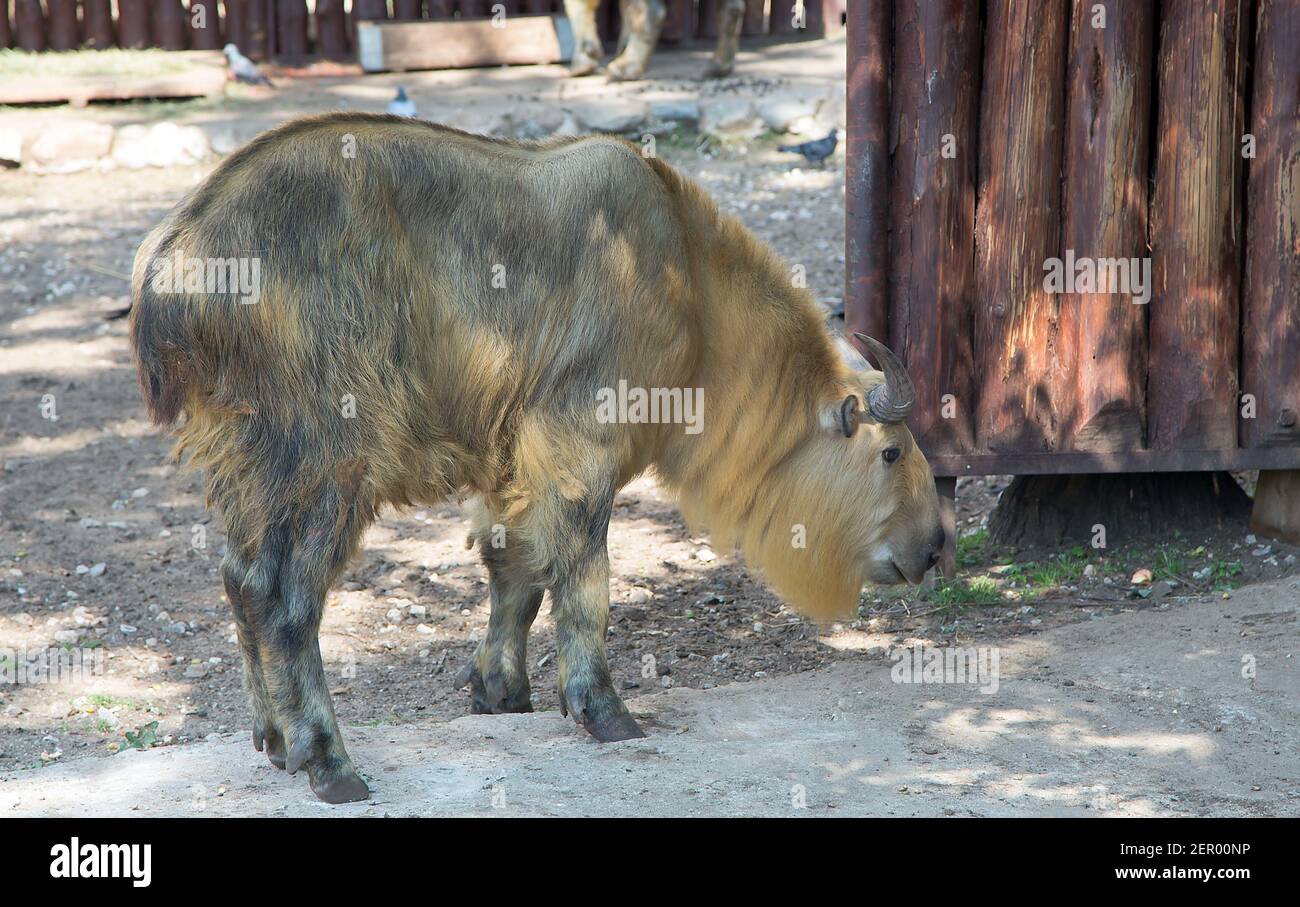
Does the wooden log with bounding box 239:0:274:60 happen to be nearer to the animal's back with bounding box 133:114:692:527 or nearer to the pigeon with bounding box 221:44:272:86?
the pigeon with bounding box 221:44:272:86

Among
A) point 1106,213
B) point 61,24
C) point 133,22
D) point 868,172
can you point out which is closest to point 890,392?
point 868,172

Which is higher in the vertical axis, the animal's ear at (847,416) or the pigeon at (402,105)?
the pigeon at (402,105)

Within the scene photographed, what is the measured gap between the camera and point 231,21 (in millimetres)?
14617

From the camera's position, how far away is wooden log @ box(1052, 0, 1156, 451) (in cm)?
577

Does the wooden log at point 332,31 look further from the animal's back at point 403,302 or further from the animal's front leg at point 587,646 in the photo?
the animal's front leg at point 587,646

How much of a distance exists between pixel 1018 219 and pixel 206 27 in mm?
11079

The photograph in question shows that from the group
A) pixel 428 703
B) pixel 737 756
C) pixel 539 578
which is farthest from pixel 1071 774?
pixel 428 703

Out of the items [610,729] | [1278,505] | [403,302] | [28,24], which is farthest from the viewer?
[28,24]

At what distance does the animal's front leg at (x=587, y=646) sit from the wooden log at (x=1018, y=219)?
213 centimetres

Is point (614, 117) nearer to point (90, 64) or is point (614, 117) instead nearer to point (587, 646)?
point (90, 64)

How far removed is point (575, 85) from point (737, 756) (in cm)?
1004

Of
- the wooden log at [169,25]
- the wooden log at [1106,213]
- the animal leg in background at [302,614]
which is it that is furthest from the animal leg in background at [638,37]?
the animal leg in background at [302,614]

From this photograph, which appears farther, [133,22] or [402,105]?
[133,22]

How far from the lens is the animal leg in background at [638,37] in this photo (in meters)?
13.5
